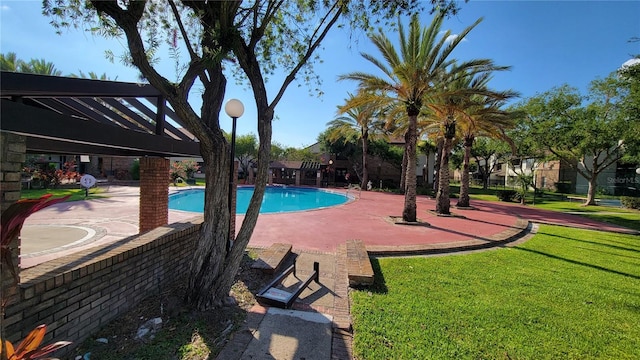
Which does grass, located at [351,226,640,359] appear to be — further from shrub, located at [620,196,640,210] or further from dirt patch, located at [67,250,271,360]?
shrub, located at [620,196,640,210]

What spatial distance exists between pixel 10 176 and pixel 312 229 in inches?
363

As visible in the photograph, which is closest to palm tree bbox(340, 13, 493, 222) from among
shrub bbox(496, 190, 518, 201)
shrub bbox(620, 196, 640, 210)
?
shrub bbox(496, 190, 518, 201)

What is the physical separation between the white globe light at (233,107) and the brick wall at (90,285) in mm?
2524

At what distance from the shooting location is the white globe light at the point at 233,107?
209 inches

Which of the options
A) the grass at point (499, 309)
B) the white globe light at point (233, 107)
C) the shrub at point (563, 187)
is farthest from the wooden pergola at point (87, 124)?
the shrub at point (563, 187)

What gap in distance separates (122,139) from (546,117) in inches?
1107

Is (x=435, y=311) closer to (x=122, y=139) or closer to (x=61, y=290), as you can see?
(x=61, y=290)

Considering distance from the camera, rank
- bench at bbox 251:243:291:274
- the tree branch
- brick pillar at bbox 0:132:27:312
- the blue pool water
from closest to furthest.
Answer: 1. brick pillar at bbox 0:132:27:312
2. the tree branch
3. bench at bbox 251:243:291:274
4. the blue pool water

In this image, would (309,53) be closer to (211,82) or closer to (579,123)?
(211,82)

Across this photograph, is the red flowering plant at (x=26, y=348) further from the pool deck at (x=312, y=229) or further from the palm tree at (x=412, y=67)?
the palm tree at (x=412, y=67)

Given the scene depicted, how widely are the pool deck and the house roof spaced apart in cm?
313

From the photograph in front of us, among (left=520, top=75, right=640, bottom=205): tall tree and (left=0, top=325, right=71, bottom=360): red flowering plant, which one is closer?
(left=0, top=325, right=71, bottom=360): red flowering plant

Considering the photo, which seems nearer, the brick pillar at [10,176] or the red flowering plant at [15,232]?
the red flowering plant at [15,232]

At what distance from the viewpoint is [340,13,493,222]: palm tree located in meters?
11.5
